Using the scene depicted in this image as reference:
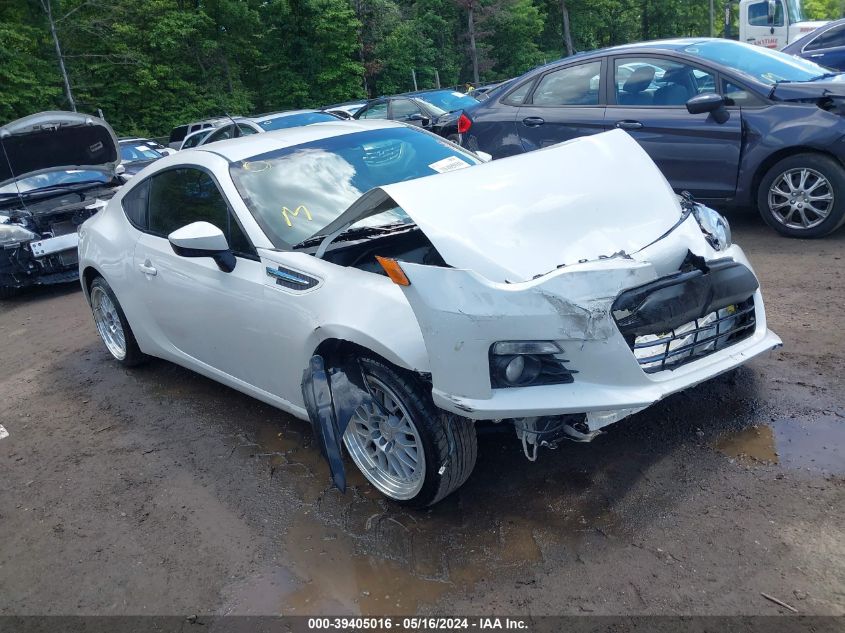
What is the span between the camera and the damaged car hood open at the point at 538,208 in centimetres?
297

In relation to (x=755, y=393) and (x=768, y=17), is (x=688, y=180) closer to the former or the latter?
(x=755, y=393)

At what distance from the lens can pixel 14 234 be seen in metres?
7.75

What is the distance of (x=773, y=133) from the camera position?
593 cm

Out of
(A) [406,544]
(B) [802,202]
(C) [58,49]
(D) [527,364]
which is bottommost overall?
(A) [406,544]

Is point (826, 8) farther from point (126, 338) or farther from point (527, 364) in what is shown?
point (527, 364)

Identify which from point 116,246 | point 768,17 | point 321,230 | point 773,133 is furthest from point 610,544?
point 768,17

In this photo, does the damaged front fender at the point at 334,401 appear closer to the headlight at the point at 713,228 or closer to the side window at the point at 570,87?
the headlight at the point at 713,228

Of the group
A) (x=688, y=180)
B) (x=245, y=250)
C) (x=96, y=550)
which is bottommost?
(x=96, y=550)

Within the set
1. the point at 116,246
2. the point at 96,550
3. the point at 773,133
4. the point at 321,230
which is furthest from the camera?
the point at 773,133

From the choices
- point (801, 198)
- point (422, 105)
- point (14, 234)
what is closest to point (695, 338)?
point (801, 198)

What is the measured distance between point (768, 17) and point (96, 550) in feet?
68.4

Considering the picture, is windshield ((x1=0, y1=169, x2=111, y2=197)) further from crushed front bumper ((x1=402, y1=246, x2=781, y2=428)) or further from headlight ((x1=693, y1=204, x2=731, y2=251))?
headlight ((x1=693, y1=204, x2=731, y2=251))

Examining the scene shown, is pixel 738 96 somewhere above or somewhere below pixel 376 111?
above

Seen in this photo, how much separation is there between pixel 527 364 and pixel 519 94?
5.49 meters
